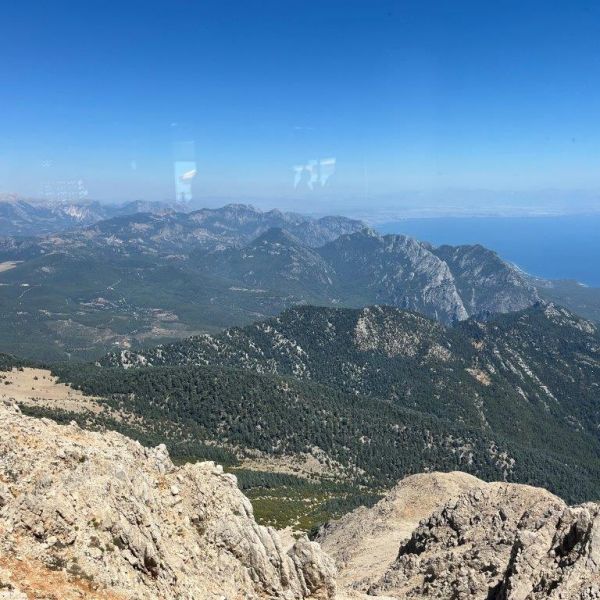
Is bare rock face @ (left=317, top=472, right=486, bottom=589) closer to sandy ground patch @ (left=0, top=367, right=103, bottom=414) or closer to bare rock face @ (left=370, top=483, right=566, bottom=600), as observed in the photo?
bare rock face @ (left=370, top=483, right=566, bottom=600)

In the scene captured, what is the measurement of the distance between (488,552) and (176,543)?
24.3 m

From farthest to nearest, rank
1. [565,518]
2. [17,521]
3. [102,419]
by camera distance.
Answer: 1. [102,419]
2. [565,518]
3. [17,521]

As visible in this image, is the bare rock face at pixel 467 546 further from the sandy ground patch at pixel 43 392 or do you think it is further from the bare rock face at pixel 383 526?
the sandy ground patch at pixel 43 392

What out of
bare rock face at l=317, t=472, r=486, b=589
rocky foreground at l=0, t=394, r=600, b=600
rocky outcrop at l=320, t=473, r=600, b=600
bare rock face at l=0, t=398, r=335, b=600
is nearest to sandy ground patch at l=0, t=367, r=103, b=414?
bare rock face at l=317, t=472, r=486, b=589

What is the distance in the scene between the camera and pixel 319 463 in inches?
5290

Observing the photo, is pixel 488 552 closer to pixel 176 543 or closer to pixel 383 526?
pixel 176 543

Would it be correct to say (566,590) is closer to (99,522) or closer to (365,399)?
(99,522)

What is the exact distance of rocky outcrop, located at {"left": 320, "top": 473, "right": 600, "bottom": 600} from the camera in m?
26.1

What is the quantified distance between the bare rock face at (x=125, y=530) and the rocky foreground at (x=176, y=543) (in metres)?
0.05

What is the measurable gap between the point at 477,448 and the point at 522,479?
14338mm

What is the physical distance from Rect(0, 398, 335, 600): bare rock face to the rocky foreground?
0.05 metres

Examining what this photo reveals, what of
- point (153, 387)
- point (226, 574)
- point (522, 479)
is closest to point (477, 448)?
point (522, 479)

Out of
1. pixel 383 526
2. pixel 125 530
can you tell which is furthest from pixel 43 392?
pixel 125 530

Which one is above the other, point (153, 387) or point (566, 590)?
point (566, 590)
